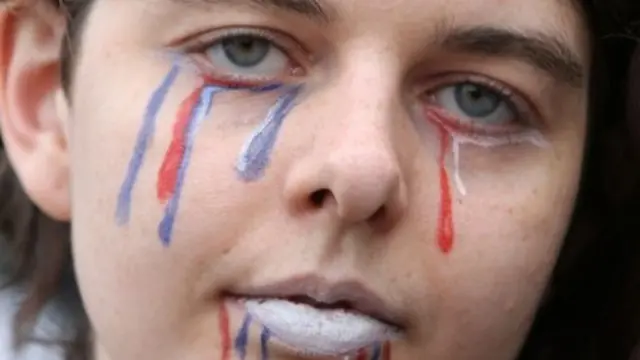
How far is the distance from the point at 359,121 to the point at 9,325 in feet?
2.05

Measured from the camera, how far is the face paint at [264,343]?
2.85 feet

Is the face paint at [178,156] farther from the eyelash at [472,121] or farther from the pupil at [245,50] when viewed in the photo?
the eyelash at [472,121]

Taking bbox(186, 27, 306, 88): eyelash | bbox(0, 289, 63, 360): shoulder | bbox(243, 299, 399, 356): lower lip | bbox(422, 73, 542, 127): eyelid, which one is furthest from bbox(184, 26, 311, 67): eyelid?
bbox(0, 289, 63, 360): shoulder

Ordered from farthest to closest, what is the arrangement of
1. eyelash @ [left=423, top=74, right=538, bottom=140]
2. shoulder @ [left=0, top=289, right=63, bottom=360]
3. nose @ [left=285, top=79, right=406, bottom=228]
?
shoulder @ [left=0, top=289, right=63, bottom=360], eyelash @ [left=423, top=74, right=538, bottom=140], nose @ [left=285, top=79, right=406, bottom=228]

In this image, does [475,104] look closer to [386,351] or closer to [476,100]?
[476,100]

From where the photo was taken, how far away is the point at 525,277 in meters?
0.96

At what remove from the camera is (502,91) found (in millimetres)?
985

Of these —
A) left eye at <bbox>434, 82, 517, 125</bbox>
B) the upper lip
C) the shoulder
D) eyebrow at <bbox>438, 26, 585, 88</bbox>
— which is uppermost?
eyebrow at <bbox>438, 26, 585, 88</bbox>

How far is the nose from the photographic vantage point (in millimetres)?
842

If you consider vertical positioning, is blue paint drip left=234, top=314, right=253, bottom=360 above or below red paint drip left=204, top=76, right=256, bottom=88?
below

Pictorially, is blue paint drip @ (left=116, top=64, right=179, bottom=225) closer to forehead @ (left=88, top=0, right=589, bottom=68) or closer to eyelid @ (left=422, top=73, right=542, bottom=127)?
forehead @ (left=88, top=0, right=589, bottom=68)

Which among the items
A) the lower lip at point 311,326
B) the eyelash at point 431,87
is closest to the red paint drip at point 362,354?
the lower lip at point 311,326

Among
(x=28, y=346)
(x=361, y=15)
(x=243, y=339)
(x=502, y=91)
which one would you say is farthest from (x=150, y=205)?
(x=28, y=346)

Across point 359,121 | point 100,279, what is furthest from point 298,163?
point 100,279
